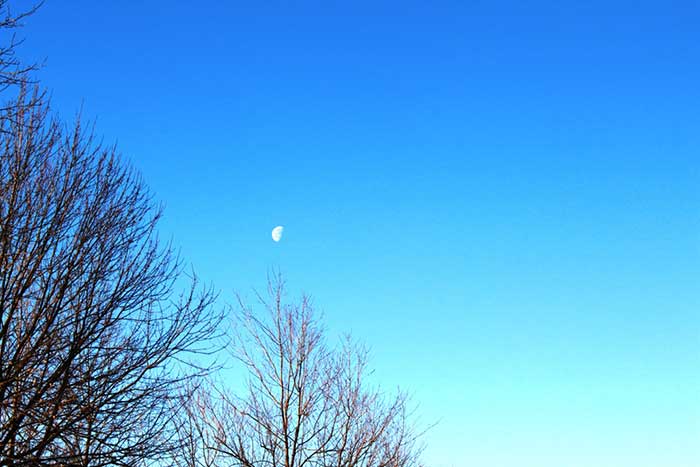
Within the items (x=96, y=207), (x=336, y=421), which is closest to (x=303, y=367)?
(x=336, y=421)

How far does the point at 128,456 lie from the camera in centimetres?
805

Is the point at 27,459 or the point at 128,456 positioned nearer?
the point at 27,459

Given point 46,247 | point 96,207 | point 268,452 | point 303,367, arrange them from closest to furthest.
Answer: point 46,247 → point 96,207 → point 268,452 → point 303,367

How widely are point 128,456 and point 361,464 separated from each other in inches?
269

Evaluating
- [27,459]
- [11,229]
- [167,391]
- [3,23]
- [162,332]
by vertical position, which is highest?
[3,23]

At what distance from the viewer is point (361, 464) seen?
1387 centimetres

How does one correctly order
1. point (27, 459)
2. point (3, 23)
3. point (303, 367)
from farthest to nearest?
1. point (303, 367)
2. point (27, 459)
3. point (3, 23)

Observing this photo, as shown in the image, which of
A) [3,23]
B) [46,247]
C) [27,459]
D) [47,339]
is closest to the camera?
[3,23]

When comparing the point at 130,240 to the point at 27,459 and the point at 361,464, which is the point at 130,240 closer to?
the point at 27,459

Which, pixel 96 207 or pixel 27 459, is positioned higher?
pixel 96 207

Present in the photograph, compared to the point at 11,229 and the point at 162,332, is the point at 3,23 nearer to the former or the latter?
the point at 11,229

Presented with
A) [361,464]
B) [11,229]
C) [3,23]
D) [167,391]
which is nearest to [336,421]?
[361,464]

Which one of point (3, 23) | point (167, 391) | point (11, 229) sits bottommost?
point (167, 391)

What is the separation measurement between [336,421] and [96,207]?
7178mm
